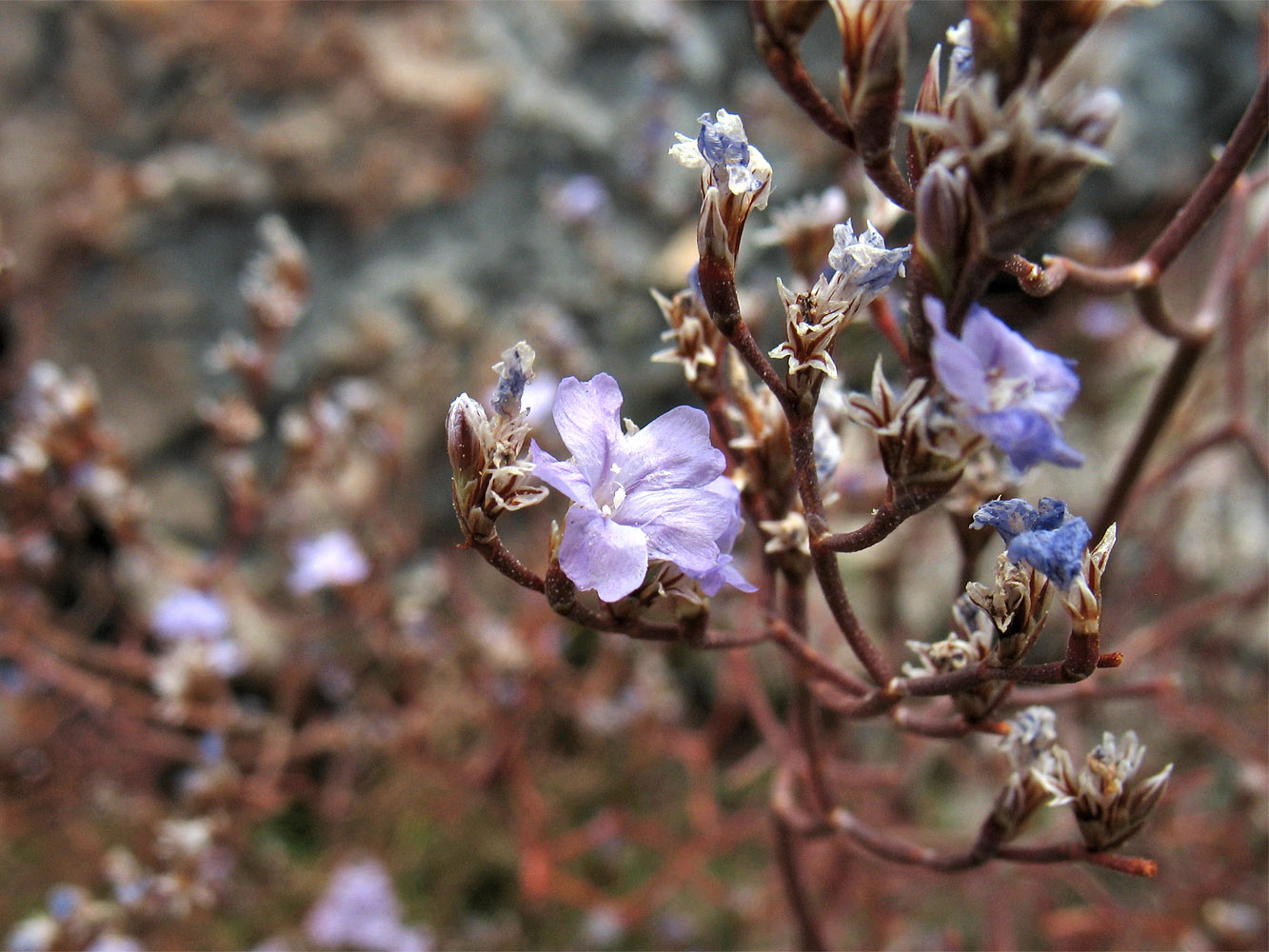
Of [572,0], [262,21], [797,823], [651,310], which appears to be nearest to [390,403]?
[651,310]

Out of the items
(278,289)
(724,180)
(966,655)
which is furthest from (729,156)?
(278,289)

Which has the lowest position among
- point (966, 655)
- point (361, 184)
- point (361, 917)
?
point (361, 917)

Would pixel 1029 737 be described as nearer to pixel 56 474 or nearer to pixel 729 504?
pixel 729 504

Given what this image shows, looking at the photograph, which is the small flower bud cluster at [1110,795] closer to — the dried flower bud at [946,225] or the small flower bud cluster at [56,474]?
the dried flower bud at [946,225]

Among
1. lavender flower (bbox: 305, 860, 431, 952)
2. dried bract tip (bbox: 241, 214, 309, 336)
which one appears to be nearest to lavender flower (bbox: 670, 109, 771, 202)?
dried bract tip (bbox: 241, 214, 309, 336)

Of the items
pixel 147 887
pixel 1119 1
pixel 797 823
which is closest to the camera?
pixel 1119 1

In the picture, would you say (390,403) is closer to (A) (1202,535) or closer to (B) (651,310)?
(B) (651,310)
